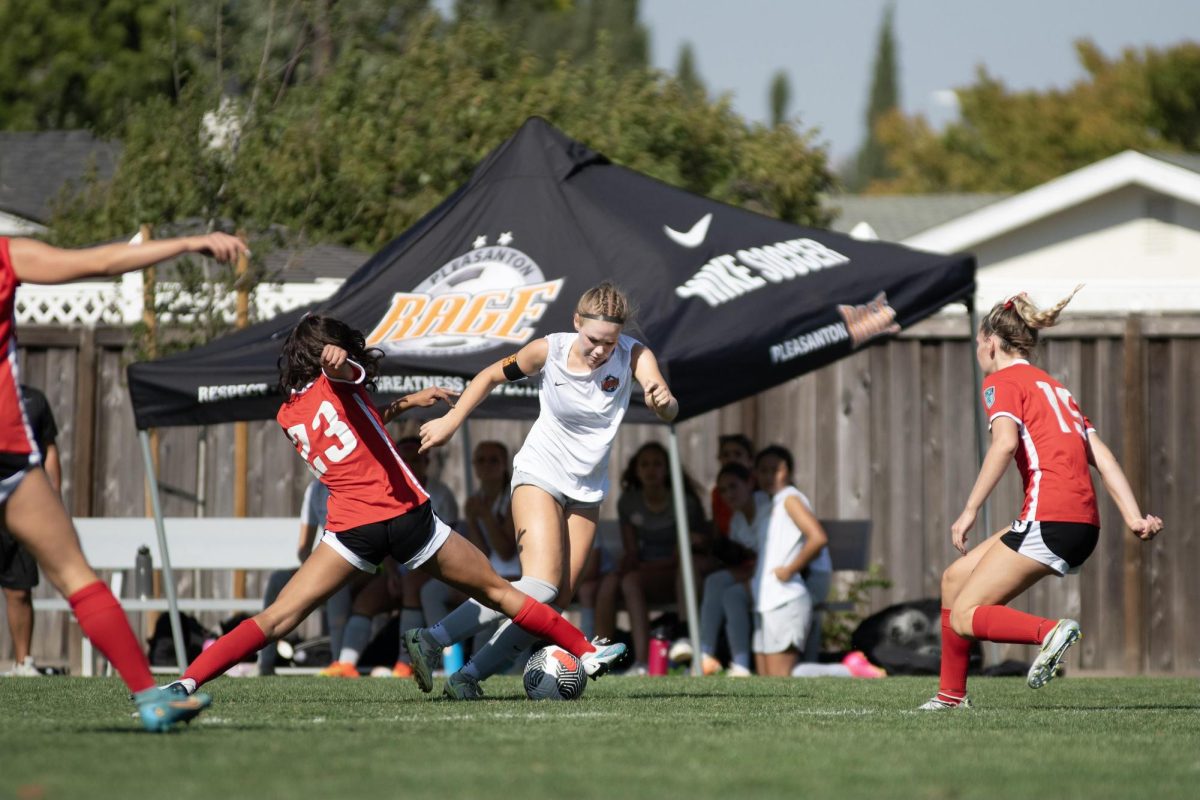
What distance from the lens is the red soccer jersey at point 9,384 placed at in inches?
232

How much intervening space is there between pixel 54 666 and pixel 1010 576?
9.45 meters

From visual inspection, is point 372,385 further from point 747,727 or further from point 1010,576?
point 1010,576

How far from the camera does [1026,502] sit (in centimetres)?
757

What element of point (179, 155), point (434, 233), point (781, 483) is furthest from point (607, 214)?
point (179, 155)

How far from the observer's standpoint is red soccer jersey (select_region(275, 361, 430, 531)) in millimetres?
7246

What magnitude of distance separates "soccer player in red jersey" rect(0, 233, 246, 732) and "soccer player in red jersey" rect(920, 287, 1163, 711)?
3.39 metres

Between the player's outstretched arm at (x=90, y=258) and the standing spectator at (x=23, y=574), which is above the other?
the player's outstretched arm at (x=90, y=258)

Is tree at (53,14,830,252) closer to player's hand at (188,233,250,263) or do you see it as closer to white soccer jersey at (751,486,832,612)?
white soccer jersey at (751,486,832,612)

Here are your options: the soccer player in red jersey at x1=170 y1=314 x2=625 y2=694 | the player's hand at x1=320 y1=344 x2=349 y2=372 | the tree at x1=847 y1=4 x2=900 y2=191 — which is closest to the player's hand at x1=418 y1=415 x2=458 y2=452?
the soccer player in red jersey at x1=170 y1=314 x2=625 y2=694

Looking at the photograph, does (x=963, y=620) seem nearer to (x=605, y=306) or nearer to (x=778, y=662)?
(x=605, y=306)

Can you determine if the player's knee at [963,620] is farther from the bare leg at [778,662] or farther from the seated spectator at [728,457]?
the seated spectator at [728,457]

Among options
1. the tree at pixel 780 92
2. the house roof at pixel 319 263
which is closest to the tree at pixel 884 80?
the tree at pixel 780 92

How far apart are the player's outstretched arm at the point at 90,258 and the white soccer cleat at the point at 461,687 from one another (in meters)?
2.93

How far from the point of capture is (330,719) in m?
7.04
